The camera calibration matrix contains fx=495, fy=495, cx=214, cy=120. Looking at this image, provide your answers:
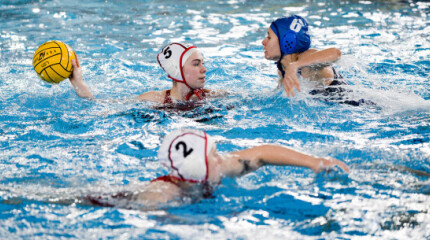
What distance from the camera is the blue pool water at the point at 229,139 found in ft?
11.2

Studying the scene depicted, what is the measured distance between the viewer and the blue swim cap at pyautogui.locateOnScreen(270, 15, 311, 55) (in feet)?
18.8

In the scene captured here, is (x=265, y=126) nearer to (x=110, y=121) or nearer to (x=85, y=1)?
(x=110, y=121)

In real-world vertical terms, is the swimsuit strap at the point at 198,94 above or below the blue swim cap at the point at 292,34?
below

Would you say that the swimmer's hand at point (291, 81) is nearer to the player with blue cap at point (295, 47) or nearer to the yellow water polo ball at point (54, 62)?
the player with blue cap at point (295, 47)

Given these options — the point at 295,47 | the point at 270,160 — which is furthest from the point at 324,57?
the point at 270,160

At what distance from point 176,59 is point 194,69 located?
0.24m

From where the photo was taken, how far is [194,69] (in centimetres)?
567

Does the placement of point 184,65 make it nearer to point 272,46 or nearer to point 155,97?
point 155,97

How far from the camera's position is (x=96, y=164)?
14.5 ft

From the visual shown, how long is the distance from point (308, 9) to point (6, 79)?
847 centimetres

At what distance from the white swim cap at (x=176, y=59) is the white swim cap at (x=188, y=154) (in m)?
Answer: 2.31

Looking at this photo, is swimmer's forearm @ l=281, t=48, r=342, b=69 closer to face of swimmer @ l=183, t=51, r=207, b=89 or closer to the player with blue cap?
the player with blue cap

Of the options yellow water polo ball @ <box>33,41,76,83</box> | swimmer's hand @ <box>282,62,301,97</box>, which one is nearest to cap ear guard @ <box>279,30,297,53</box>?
swimmer's hand @ <box>282,62,301,97</box>

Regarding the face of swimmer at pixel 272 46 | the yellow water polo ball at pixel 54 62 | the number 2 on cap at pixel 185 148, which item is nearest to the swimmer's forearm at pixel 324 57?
the face of swimmer at pixel 272 46
